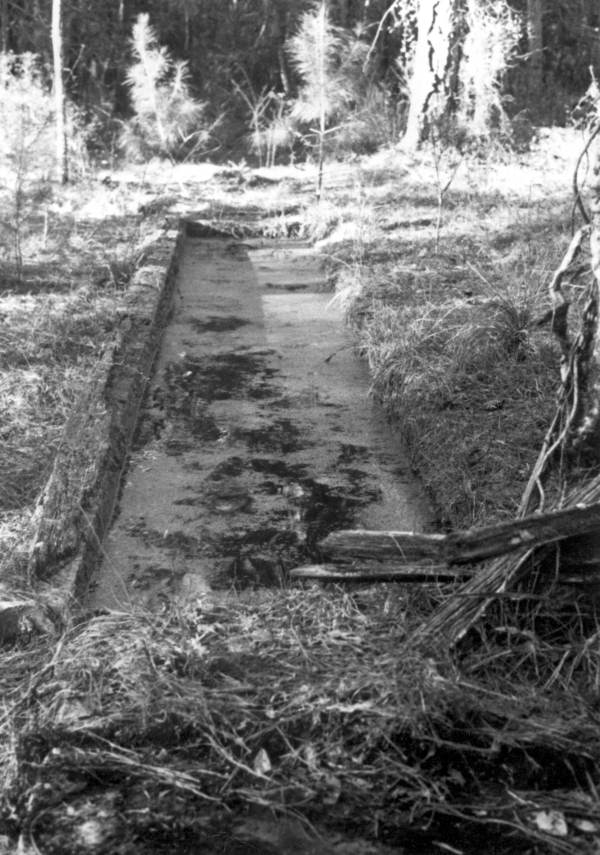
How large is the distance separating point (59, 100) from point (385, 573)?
371 inches

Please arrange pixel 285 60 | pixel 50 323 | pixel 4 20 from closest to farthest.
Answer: pixel 50 323
pixel 4 20
pixel 285 60

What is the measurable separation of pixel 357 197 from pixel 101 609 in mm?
8014

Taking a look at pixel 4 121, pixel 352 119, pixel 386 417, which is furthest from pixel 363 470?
pixel 352 119

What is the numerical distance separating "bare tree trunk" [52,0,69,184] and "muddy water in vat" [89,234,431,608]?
4.95m

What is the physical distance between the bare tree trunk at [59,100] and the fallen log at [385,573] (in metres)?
9.26

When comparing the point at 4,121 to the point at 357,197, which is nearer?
the point at 4,121

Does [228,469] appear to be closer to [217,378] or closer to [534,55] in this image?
[217,378]

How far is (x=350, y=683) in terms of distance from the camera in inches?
103

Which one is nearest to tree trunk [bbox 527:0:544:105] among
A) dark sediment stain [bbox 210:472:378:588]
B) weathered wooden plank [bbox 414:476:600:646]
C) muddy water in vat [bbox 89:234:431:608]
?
muddy water in vat [bbox 89:234:431:608]

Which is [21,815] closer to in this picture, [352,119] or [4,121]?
[4,121]

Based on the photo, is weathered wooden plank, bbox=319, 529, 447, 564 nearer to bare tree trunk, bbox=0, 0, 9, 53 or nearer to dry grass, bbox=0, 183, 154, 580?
dry grass, bbox=0, 183, 154, 580

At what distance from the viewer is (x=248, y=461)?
179 inches

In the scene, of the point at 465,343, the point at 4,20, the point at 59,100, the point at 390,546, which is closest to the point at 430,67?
the point at 59,100

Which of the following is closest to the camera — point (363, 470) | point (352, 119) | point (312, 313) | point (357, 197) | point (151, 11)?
point (363, 470)
